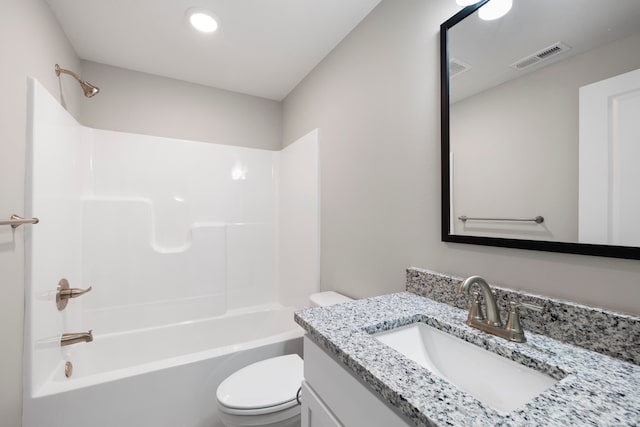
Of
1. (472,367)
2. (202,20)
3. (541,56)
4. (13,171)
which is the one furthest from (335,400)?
(202,20)

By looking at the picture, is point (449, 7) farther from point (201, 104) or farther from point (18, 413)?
point (18, 413)

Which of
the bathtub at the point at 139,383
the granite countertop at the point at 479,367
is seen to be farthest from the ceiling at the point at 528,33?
the bathtub at the point at 139,383

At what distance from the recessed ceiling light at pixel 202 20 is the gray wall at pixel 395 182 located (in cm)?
77

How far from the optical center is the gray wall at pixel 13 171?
108cm

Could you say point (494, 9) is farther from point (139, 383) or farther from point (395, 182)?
point (139, 383)

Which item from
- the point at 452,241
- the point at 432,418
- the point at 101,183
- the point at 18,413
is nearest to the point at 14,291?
the point at 18,413

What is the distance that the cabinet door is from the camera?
76 cm

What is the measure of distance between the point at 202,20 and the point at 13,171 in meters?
1.22

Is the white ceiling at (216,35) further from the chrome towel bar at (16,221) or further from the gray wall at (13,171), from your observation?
the chrome towel bar at (16,221)

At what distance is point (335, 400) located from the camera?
0.75 metres

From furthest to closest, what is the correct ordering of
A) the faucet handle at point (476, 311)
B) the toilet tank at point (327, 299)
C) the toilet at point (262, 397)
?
the toilet tank at point (327, 299) → the toilet at point (262, 397) → the faucet handle at point (476, 311)

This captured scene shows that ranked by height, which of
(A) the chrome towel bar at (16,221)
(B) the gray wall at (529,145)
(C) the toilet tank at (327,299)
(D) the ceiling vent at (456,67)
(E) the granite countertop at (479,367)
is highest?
(D) the ceiling vent at (456,67)

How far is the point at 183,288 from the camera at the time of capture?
2.30 metres

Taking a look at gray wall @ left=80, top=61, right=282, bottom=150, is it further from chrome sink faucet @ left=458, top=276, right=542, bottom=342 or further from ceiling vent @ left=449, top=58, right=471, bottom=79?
chrome sink faucet @ left=458, top=276, right=542, bottom=342
